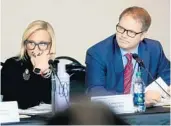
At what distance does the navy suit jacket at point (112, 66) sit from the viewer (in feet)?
6.87

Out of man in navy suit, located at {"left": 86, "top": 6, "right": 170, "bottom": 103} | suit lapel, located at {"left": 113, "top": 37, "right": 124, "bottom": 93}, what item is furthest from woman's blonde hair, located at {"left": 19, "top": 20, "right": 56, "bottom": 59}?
suit lapel, located at {"left": 113, "top": 37, "right": 124, "bottom": 93}

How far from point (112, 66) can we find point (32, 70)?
0.46 m

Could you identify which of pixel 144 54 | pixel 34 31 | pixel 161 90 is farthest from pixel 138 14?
pixel 34 31

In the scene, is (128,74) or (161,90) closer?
(161,90)

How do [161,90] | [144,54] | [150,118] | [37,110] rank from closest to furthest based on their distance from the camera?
[150,118]
[37,110]
[161,90]
[144,54]

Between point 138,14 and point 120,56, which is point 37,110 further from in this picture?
point 138,14

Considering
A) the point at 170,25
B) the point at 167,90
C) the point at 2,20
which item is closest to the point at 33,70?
the point at 167,90

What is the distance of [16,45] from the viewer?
290 cm

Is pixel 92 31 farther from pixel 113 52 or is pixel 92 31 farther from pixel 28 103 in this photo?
pixel 28 103

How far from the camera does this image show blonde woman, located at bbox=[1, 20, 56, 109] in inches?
78.9

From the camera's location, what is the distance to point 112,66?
2.13 metres

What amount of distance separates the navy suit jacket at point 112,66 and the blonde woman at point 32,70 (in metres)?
0.26

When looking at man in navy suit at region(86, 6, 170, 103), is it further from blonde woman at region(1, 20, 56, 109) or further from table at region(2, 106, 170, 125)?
table at region(2, 106, 170, 125)

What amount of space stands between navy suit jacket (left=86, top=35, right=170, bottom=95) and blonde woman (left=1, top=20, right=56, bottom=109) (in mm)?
258
